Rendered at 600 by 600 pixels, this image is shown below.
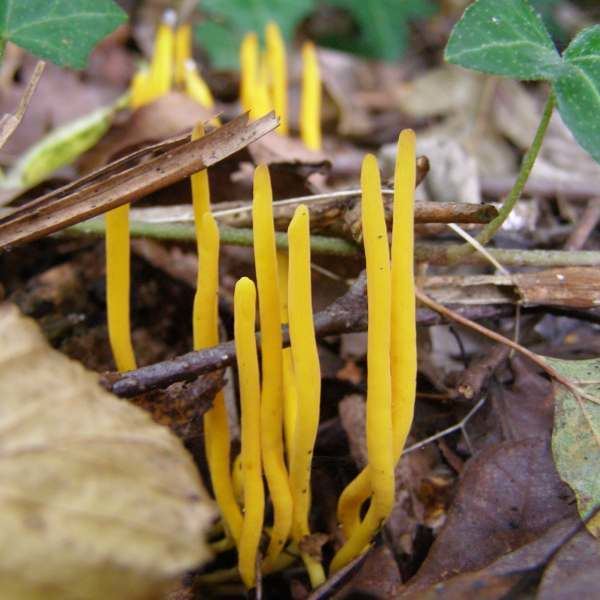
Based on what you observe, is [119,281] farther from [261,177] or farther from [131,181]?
[261,177]

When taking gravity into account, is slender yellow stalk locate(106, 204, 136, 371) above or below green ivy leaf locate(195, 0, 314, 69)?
above

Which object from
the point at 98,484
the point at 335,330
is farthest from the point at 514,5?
the point at 98,484

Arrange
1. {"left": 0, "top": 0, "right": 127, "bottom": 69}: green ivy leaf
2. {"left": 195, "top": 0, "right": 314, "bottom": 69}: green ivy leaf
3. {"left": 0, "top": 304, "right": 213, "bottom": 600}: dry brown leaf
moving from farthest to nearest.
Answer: {"left": 195, "top": 0, "right": 314, "bottom": 69}: green ivy leaf
{"left": 0, "top": 0, "right": 127, "bottom": 69}: green ivy leaf
{"left": 0, "top": 304, "right": 213, "bottom": 600}: dry brown leaf

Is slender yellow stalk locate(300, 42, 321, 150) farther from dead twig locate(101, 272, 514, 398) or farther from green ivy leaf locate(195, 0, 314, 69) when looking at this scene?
dead twig locate(101, 272, 514, 398)

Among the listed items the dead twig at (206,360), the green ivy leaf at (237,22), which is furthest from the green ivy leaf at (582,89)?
the green ivy leaf at (237,22)

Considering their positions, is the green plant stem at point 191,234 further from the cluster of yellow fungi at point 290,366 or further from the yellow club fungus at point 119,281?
the yellow club fungus at point 119,281

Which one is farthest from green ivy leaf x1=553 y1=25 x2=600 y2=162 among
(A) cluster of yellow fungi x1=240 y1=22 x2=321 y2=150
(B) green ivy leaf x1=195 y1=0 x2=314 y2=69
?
(B) green ivy leaf x1=195 y1=0 x2=314 y2=69
